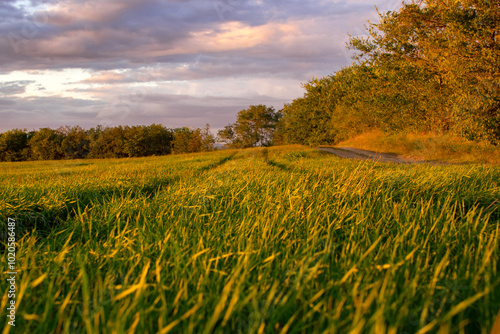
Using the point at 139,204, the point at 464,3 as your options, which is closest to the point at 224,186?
the point at 139,204

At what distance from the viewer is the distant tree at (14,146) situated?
5244 cm

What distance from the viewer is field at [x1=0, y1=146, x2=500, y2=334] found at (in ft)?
3.81

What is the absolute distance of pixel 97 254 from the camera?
1.95 m

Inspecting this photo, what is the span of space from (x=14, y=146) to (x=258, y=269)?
66100 millimetres

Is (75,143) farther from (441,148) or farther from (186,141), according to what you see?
(441,148)

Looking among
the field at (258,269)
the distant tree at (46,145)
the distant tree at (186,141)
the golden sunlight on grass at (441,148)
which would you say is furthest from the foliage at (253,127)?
the field at (258,269)

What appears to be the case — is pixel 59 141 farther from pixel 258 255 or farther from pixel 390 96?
pixel 258 255

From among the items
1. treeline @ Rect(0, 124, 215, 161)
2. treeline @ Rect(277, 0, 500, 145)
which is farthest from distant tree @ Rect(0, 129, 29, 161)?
treeline @ Rect(277, 0, 500, 145)

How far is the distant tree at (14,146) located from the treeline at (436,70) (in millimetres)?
55568

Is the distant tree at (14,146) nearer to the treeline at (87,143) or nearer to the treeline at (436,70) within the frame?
the treeline at (87,143)

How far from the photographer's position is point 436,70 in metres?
14.0

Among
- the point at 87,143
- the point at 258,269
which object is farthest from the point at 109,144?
the point at 258,269

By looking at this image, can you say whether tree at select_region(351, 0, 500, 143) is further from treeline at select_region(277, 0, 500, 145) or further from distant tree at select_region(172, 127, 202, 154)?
distant tree at select_region(172, 127, 202, 154)

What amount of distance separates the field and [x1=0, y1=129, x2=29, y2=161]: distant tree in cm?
6054
